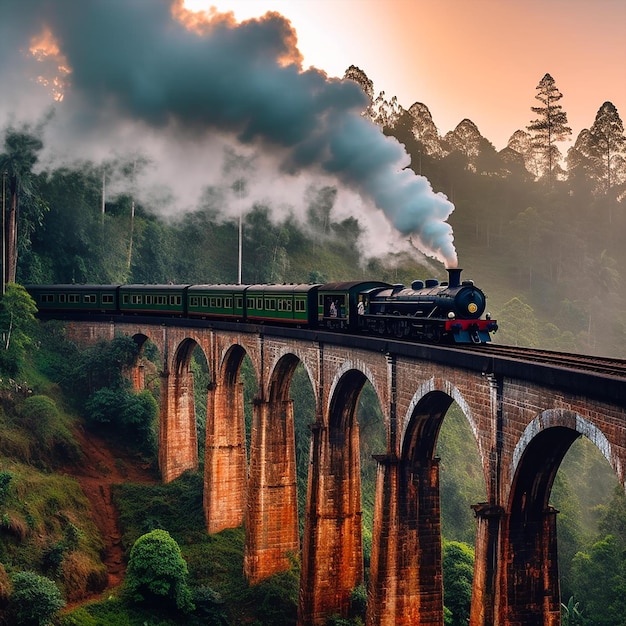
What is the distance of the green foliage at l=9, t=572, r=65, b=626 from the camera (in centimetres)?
2559

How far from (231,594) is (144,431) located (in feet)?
48.6

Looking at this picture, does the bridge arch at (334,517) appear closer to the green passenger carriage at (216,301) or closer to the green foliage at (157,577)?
the green foliage at (157,577)

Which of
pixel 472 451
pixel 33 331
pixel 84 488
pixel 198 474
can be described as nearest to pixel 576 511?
pixel 472 451

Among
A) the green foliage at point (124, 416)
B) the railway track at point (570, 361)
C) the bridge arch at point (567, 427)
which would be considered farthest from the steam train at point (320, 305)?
the bridge arch at point (567, 427)

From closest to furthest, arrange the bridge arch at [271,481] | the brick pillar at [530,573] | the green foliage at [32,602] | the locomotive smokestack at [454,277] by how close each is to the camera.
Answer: the brick pillar at [530,573] → the locomotive smokestack at [454,277] → the green foliage at [32,602] → the bridge arch at [271,481]

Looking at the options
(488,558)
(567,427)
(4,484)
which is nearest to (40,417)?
(4,484)

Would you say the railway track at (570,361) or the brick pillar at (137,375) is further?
the brick pillar at (137,375)

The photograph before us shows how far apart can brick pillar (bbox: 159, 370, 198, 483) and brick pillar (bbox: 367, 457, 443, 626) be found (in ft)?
72.8

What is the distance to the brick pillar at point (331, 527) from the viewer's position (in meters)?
28.5

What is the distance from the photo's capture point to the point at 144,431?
45.5m

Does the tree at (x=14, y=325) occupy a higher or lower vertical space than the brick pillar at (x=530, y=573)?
higher

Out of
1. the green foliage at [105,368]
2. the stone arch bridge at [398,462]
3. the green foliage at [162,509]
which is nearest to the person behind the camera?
the stone arch bridge at [398,462]

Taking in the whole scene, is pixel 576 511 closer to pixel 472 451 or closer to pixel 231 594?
pixel 472 451

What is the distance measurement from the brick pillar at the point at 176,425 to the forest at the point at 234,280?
1184 mm
